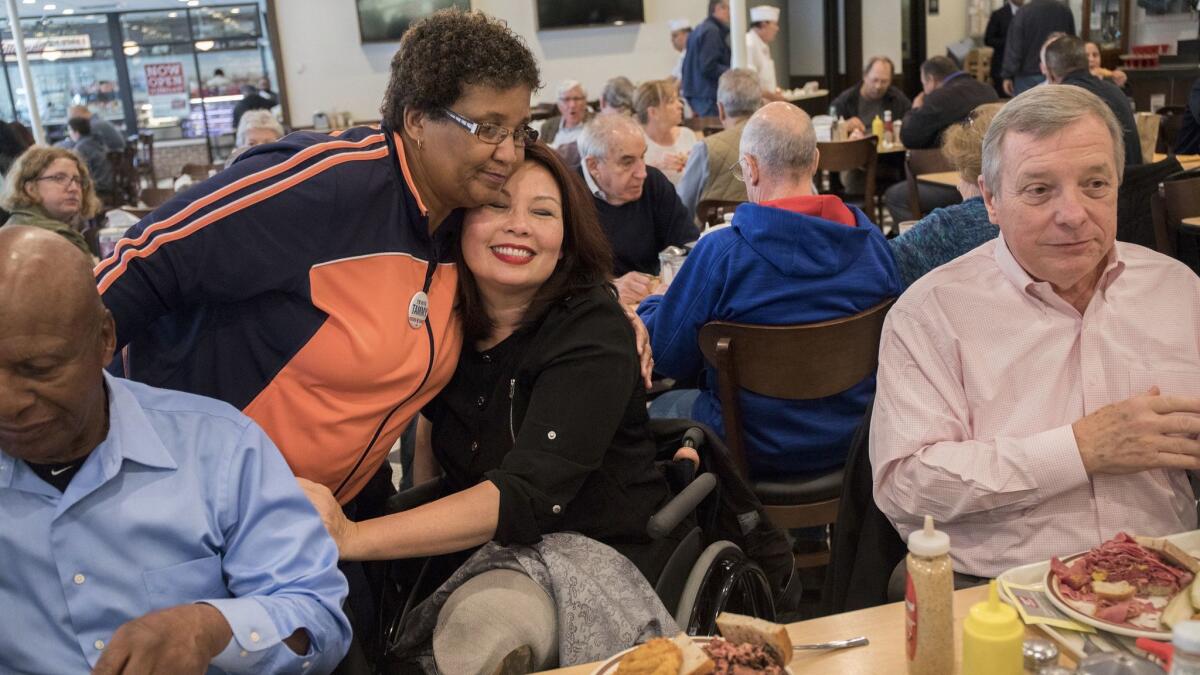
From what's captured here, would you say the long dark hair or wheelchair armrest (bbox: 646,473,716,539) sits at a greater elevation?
the long dark hair

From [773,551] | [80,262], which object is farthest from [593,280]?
[80,262]

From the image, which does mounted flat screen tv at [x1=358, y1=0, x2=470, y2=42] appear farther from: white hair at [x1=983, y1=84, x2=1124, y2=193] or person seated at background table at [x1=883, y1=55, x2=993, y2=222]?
white hair at [x1=983, y1=84, x2=1124, y2=193]

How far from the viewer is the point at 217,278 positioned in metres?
1.70

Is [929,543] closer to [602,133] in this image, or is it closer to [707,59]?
[602,133]

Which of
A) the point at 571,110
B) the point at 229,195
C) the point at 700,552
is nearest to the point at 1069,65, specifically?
the point at 571,110

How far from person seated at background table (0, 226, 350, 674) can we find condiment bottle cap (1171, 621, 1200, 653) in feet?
3.30

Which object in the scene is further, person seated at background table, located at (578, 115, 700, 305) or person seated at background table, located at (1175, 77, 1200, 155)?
person seated at background table, located at (1175, 77, 1200, 155)

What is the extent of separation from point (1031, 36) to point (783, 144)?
7.61 meters

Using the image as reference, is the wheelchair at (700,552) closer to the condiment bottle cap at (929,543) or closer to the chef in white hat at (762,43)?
the condiment bottle cap at (929,543)

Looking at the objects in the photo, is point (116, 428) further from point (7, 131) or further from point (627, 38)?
point (627, 38)

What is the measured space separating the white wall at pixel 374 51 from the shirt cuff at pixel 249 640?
12037 mm

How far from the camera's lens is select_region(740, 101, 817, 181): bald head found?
10.5 feet

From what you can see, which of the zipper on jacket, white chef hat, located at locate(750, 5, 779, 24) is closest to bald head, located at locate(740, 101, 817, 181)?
the zipper on jacket

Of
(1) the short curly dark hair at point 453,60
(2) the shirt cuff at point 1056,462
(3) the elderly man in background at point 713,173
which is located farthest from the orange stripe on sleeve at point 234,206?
(3) the elderly man in background at point 713,173
